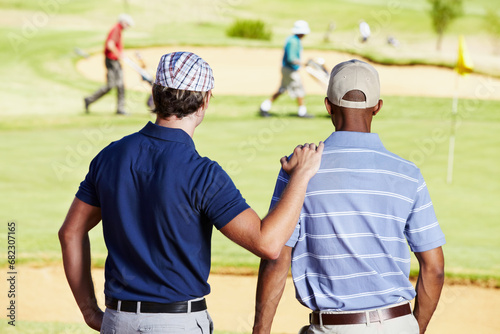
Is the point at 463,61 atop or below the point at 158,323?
atop

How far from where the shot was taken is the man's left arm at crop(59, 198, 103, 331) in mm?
2570

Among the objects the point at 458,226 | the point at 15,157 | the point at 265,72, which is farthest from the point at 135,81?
the point at 458,226

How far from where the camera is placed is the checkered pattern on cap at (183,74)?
2.41 meters

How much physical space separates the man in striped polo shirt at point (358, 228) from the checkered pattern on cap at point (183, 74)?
461mm

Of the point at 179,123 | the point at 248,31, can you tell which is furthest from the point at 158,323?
the point at 248,31

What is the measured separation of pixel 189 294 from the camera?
2357 millimetres

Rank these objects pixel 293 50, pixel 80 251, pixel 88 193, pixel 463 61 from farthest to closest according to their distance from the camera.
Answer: pixel 293 50
pixel 463 61
pixel 80 251
pixel 88 193

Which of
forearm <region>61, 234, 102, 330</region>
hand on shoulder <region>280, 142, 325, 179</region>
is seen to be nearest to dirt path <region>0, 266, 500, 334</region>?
forearm <region>61, 234, 102, 330</region>

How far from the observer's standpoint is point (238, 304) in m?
5.79

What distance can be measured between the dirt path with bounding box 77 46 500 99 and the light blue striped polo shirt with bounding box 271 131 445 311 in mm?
16384

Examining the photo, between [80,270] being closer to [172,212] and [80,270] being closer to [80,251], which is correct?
[80,251]

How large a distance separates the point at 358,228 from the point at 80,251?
1.04 m

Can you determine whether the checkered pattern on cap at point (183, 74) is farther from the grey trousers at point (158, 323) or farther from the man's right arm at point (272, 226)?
the grey trousers at point (158, 323)

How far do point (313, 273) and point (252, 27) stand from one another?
31815mm
